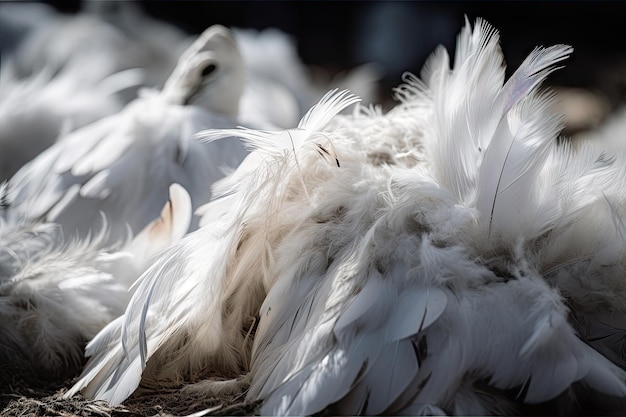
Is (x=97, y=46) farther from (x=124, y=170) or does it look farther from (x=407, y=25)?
(x=407, y=25)

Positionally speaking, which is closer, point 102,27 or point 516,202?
point 516,202

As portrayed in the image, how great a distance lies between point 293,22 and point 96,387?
267cm

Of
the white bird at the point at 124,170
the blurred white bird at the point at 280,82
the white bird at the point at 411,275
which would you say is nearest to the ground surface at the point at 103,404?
the white bird at the point at 411,275

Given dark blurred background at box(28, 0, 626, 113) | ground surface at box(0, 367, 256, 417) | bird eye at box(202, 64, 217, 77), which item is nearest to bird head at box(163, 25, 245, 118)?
bird eye at box(202, 64, 217, 77)

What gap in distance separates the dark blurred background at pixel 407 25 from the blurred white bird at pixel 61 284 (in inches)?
74.4

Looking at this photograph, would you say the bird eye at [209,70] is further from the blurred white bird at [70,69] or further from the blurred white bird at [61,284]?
the blurred white bird at [61,284]

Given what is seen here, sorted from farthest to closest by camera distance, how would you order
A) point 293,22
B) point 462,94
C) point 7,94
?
point 293,22 < point 7,94 < point 462,94

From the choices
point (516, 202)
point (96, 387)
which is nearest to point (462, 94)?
point (516, 202)

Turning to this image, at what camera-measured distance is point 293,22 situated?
11.5ft

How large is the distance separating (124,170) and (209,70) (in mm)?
357

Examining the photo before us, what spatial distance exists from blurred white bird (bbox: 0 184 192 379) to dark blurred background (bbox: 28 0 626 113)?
1890mm

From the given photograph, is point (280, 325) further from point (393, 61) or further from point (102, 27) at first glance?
point (393, 61)

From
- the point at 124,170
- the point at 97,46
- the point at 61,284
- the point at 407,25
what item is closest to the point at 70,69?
the point at 97,46

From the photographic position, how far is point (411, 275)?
36.6 inches
